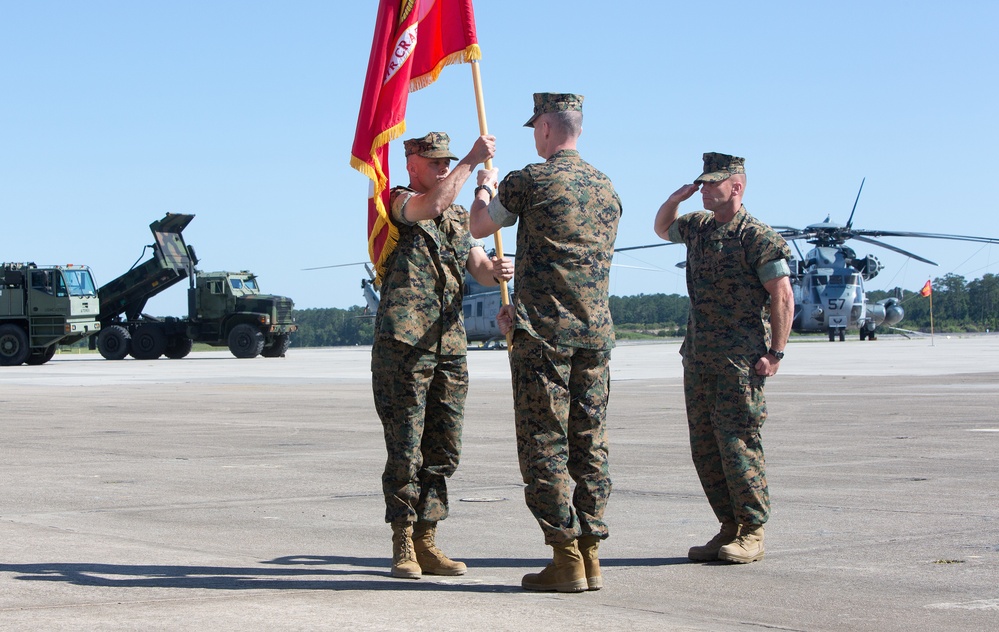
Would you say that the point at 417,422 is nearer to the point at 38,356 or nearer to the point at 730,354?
the point at 730,354

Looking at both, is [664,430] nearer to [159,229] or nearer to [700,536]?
[700,536]

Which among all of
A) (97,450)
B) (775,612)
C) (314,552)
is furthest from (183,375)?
(775,612)

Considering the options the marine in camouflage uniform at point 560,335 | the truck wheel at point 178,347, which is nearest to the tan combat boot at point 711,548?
the marine in camouflage uniform at point 560,335

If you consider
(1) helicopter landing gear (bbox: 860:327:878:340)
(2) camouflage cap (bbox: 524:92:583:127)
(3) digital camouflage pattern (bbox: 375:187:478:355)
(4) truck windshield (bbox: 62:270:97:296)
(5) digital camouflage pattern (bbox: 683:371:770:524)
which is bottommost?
(5) digital camouflage pattern (bbox: 683:371:770:524)

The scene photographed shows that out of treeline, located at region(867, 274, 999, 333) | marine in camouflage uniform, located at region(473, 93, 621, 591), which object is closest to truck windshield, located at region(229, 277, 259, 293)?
marine in camouflage uniform, located at region(473, 93, 621, 591)

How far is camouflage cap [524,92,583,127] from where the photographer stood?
5.21m

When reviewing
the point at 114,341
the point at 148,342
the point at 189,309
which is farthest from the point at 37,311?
the point at 189,309

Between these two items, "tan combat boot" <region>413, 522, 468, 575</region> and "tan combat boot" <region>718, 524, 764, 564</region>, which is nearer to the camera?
"tan combat boot" <region>413, 522, 468, 575</region>

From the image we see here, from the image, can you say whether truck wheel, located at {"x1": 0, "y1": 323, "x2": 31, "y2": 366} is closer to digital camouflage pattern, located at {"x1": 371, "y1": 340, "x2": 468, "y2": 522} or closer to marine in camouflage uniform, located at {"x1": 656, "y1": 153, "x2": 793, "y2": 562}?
digital camouflage pattern, located at {"x1": 371, "y1": 340, "x2": 468, "y2": 522}

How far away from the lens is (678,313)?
120 meters

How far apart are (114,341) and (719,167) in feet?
114

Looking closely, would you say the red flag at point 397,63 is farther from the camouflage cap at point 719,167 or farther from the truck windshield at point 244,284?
the truck windshield at point 244,284

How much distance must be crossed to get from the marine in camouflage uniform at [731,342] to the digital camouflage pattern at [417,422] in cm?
117

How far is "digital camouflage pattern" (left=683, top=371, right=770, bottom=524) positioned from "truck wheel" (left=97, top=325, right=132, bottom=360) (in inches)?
1366
